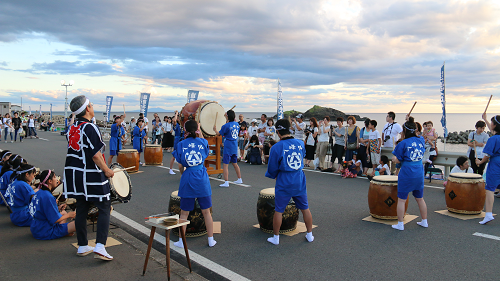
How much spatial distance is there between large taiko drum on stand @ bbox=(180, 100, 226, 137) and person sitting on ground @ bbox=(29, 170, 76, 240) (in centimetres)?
474

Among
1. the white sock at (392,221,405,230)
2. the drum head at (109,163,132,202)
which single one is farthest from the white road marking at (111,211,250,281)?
the white sock at (392,221,405,230)

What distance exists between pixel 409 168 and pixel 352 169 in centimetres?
521

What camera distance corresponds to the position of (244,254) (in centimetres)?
462

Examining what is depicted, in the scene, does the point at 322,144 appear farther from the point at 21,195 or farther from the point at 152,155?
the point at 21,195

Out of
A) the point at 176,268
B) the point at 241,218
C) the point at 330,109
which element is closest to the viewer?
the point at 176,268

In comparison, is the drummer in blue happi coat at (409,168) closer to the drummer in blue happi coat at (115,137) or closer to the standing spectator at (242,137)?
the drummer in blue happi coat at (115,137)

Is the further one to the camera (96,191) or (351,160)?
(351,160)

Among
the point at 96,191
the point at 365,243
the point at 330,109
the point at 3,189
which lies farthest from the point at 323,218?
the point at 330,109

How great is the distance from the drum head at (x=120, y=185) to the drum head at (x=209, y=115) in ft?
13.3

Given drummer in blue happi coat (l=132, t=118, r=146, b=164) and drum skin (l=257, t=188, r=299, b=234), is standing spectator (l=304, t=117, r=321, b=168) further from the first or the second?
drum skin (l=257, t=188, r=299, b=234)

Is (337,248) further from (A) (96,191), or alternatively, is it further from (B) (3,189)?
(B) (3,189)

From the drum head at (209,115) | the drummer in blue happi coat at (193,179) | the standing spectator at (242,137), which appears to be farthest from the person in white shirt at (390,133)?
the drummer in blue happi coat at (193,179)

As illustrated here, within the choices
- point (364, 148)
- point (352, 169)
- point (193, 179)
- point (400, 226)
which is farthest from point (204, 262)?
point (364, 148)

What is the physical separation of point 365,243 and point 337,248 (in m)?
0.50
